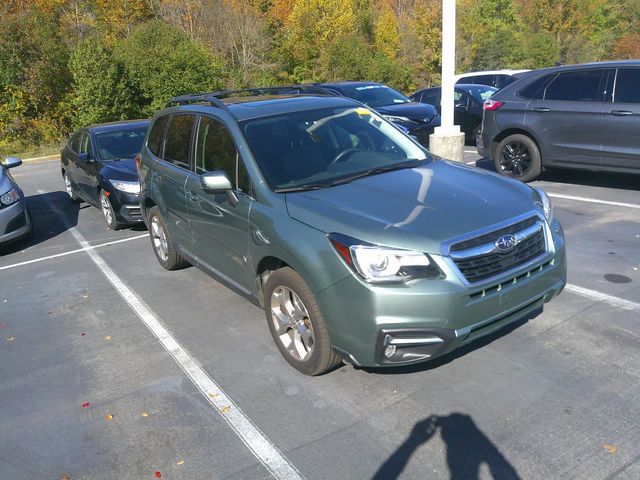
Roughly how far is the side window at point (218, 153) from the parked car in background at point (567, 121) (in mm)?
5587

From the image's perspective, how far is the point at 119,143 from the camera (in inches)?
373

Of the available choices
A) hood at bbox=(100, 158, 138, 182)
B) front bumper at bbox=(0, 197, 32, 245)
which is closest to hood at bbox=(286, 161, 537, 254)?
hood at bbox=(100, 158, 138, 182)

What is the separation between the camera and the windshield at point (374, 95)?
12.5 metres

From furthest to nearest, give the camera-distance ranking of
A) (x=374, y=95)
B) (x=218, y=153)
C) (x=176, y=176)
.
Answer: (x=374, y=95) → (x=176, y=176) → (x=218, y=153)

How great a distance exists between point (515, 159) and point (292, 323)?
21.1 feet

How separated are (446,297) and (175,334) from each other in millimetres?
2534

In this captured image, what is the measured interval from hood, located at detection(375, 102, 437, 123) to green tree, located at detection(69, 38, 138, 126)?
13.3 metres

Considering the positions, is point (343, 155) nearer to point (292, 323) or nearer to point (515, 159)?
point (292, 323)

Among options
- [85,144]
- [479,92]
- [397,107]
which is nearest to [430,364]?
[85,144]

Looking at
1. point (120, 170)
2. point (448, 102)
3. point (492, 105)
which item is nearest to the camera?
point (120, 170)

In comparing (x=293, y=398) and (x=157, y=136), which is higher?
(x=157, y=136)

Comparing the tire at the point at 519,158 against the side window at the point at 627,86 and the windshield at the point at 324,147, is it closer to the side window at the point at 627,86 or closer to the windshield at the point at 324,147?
the side window at the point at 627,86

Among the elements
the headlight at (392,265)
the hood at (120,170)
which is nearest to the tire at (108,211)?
the hood at (120,170)

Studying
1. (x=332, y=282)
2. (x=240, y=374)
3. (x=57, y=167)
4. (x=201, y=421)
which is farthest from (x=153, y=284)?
(x=57, y=167)
